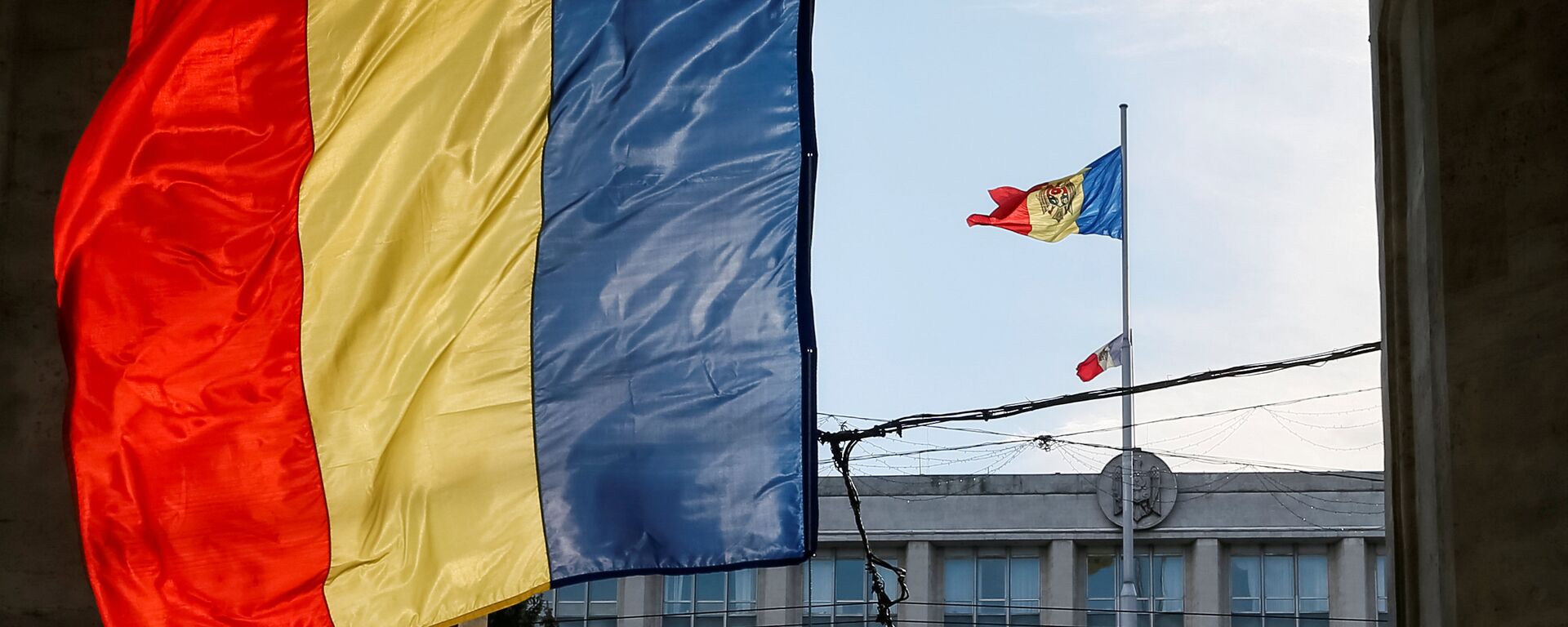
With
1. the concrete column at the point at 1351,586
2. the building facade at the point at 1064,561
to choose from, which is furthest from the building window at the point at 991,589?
the concrete column at the point at 1351,586

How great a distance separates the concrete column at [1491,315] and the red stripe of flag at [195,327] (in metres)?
3.82

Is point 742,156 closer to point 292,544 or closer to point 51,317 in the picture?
point 292,544

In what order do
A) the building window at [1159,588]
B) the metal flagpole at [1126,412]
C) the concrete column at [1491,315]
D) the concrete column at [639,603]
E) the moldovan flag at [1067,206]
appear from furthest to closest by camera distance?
the concrete column at [639,603], the building window at [1159,588], the metal flagpole at [1126,412], the moldovan flag at [1067,206], the concrete column at [1491,315]

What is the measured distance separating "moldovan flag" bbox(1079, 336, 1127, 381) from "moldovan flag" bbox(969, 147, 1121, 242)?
9.02 feet

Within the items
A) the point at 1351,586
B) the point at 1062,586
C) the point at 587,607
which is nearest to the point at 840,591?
the point at 1062,586

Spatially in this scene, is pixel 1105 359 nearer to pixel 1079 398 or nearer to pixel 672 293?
pixel 1079 398

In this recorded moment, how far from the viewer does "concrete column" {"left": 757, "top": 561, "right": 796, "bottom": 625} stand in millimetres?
46375

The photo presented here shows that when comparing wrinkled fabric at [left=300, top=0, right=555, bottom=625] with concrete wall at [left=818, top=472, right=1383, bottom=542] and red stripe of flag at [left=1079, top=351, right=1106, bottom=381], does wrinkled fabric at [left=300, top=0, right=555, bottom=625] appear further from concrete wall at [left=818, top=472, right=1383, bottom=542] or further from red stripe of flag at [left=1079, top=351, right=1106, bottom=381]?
concrete wall at [left=818, top=472, right=1383, bottom=542]

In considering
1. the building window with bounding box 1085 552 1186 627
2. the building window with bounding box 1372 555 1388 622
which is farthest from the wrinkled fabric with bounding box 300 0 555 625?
the building window with bounding box 1372 555 1388 622

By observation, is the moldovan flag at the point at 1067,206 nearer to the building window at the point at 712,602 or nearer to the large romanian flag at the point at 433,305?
the building window at the point at 712,602

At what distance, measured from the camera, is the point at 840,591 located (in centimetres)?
4672

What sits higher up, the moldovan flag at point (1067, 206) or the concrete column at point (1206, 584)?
the moldovan flag at point (1067, 206)

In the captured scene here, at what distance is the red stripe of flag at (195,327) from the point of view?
635cm

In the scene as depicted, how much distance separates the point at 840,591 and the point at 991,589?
411 cm
